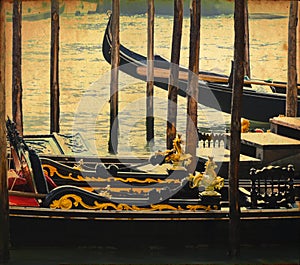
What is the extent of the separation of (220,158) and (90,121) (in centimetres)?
618

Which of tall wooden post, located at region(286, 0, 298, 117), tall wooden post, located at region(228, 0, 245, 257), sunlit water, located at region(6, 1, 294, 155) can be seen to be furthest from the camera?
sunlit water, located at region(6, 1, 294, 155)

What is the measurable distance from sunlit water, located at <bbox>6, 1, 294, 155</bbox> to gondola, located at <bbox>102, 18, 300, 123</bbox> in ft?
1.44

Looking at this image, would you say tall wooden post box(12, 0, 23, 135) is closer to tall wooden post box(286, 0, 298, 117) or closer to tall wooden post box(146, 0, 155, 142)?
tall wooden post box(146, 0, 155, 142)

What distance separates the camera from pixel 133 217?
676cm

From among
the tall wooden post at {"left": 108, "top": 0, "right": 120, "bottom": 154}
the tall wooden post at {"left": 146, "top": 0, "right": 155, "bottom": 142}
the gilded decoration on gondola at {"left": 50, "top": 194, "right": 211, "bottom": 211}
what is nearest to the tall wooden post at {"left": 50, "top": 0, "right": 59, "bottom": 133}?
the tall wooden post at {"left": 108, "top": 0, "right": 120, "bottom": 154}

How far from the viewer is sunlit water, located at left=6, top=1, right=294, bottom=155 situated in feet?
45.1

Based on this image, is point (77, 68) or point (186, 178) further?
point (77, 68)

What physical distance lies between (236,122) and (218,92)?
659cm

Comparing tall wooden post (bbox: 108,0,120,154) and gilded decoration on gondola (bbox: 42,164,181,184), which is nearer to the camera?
gilded decoration on gondola (bbox: 42,164,181,184)

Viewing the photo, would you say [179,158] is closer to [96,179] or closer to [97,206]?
[96,179]

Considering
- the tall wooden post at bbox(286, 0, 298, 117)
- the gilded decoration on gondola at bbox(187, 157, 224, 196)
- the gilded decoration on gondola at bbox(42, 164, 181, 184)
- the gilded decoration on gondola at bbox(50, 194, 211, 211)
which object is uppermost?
the tall wooden post at bbox(286, 0, 298, 117)

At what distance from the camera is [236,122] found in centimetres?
652

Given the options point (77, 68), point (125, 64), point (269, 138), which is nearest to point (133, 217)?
point (269, 138)

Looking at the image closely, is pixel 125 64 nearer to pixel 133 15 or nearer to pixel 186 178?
pixel 186 178
